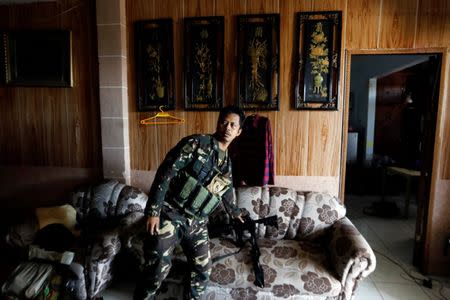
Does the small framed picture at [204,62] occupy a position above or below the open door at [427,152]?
above

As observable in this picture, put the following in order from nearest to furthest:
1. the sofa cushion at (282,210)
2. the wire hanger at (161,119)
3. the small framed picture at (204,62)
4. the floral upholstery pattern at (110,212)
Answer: the floral upholstery pattern at (110,212) → the sofa cushion at (282,210) → the small framed picture at (204,62) → the wire hanger at (161,119)

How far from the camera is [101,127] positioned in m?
2.46

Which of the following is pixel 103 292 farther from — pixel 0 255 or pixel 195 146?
pixel 195 146

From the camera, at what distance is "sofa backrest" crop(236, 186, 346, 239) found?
2039mm

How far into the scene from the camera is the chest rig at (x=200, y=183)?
145 centimetres

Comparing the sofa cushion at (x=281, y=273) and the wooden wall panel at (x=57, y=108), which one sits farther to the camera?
the wooden wall panel at (x=57, y=108)

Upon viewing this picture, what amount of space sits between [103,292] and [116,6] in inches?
96.4

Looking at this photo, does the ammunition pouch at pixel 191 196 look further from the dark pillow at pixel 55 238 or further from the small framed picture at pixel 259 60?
the small framed picture at pixel 259 60

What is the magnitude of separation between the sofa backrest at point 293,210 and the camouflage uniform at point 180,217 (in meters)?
0.63

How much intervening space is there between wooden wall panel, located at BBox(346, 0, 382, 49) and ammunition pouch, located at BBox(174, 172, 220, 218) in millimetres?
1835

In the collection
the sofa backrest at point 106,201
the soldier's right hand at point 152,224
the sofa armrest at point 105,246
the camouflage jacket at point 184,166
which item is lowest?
the sofa armrest at point 105,246

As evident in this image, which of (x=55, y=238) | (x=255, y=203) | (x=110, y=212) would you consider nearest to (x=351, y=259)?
(x=255, y=203)

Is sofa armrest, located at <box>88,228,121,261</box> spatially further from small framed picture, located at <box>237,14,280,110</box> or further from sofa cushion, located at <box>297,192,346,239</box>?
small framed picture, located at <box>237,14,280,110</box>

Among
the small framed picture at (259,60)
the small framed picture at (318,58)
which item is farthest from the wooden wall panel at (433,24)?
the small framed picture at (259,60)
